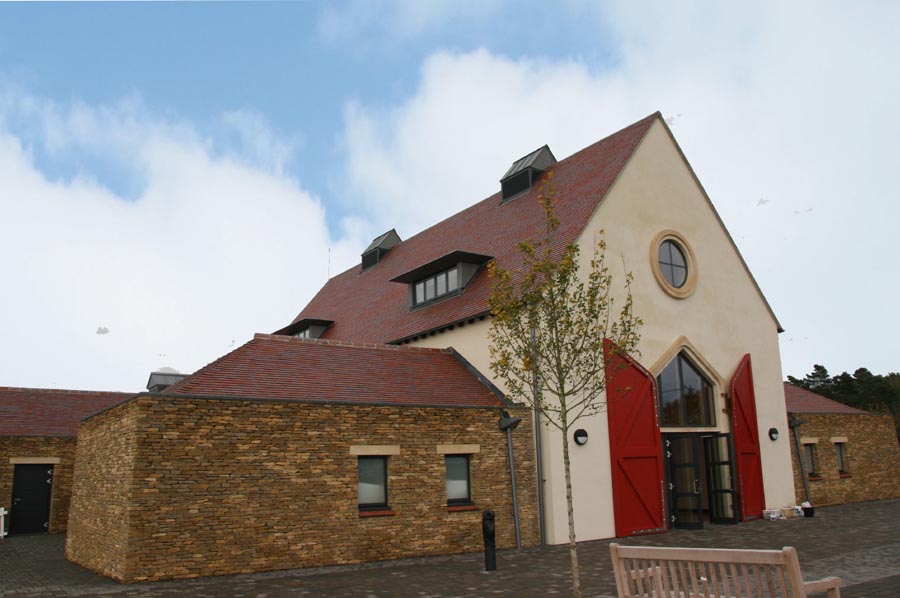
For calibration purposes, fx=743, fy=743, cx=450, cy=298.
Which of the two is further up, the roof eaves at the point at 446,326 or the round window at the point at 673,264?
the round window at the point at 673,264

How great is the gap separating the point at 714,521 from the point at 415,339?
9.70m

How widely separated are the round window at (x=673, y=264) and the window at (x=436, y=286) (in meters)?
5.59

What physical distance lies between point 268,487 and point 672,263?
42.7 feet

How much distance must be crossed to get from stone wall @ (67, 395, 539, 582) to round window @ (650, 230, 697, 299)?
22.4 feet

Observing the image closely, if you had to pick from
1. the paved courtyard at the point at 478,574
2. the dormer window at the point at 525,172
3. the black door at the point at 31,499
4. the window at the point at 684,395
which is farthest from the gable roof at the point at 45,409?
the window at the point at 684,395

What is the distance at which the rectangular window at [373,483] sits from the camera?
1505cm

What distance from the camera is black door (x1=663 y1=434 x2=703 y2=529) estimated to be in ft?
63.4

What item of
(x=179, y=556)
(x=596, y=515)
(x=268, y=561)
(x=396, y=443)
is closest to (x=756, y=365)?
(x=596, y=515)

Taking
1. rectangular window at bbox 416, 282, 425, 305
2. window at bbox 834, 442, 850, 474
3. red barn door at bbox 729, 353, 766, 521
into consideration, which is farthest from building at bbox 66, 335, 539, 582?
window at bbox 834, 442, 850, 474

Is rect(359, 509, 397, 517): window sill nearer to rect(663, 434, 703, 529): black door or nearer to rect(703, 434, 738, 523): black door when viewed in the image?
rect(663, 434, 703, 529): black door

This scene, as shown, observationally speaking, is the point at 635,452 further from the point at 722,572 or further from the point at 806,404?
the point at 806,404

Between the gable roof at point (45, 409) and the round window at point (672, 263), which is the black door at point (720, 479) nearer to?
the round window at point (672, 263)

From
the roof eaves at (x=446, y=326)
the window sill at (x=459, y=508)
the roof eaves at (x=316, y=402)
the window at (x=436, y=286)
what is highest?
the window at (x=436, y=286)

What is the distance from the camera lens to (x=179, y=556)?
1255 cm
